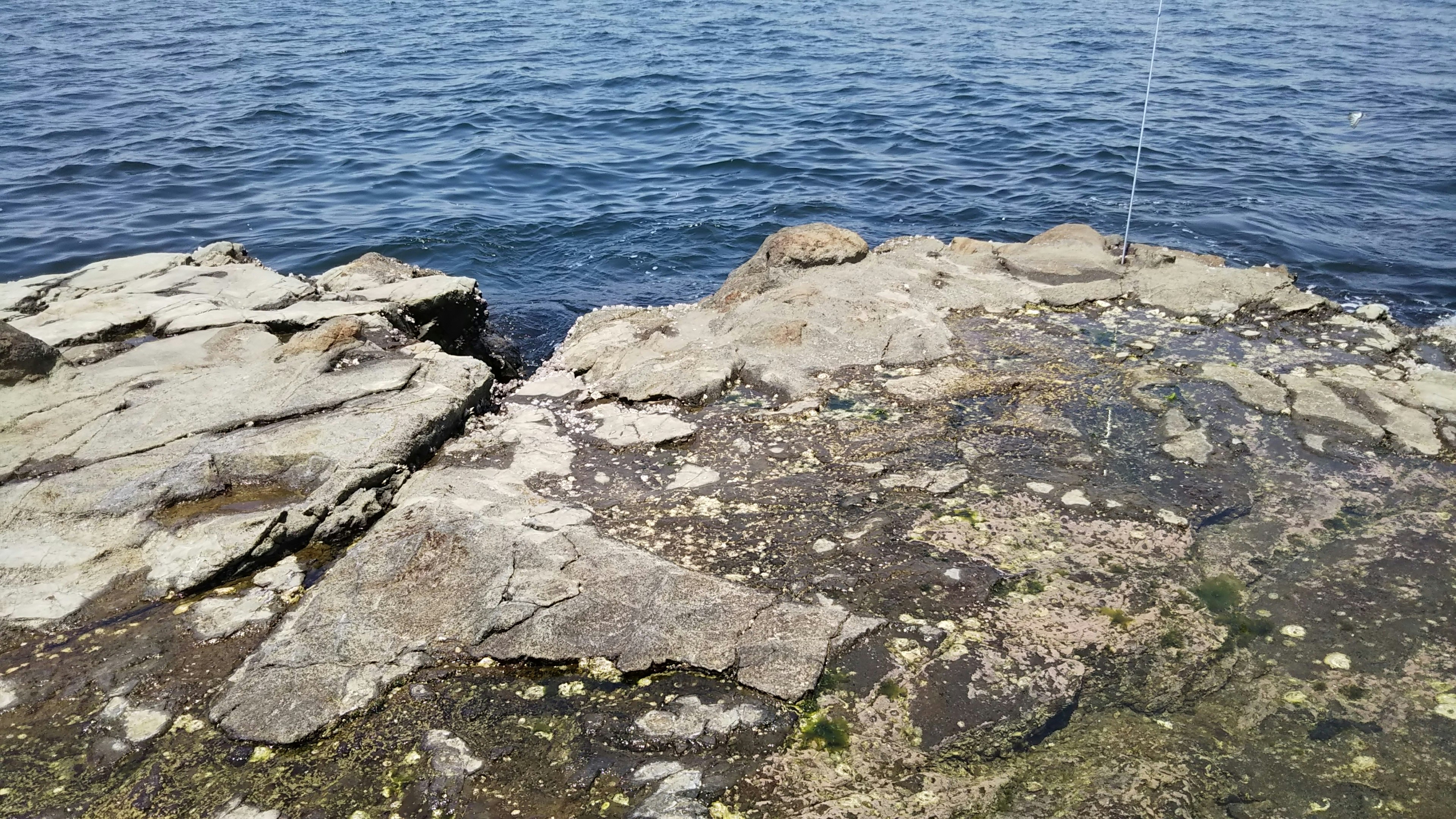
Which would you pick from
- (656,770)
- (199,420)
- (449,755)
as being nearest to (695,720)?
(656,770)

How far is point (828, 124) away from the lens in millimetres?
12422

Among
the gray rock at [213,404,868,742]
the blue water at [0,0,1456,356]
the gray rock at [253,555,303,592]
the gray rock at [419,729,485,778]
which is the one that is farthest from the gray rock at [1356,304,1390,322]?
the gray rock at [253,555,303,592]

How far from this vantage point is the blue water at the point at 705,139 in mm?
8953

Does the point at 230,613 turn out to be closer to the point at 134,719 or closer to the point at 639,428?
the point at 134,719

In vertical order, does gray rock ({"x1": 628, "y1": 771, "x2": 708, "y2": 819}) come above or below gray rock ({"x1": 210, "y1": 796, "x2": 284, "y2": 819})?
below

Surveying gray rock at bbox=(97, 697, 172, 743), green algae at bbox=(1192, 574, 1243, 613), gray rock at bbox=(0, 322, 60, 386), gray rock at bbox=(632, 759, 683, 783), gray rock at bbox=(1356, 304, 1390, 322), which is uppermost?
gray rock at bbox=(0, 322, 60, 386)

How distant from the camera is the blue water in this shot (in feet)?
29.4

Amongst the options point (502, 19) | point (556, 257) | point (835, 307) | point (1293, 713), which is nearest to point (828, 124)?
point (556, 257)

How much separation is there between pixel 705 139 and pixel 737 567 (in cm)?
933

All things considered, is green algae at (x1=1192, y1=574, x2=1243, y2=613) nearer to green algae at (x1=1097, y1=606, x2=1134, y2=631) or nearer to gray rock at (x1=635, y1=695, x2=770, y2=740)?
green algae at (x1=1097, y1=606, x2=1134, y2=631)

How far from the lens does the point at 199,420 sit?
435 centimetres

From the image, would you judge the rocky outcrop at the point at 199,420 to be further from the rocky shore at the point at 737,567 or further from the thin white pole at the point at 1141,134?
the thin white pole at the point at 1141,134

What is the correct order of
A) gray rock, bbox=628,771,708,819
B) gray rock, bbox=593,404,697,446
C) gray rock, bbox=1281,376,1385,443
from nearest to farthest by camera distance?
gray rock, bbox=628,771,708,819, gray rock, bbox=1281,376,1385,443, gray rock, bbox=593,404,697,446

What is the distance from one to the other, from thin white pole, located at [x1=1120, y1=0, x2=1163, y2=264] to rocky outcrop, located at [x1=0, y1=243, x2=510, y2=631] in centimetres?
430
